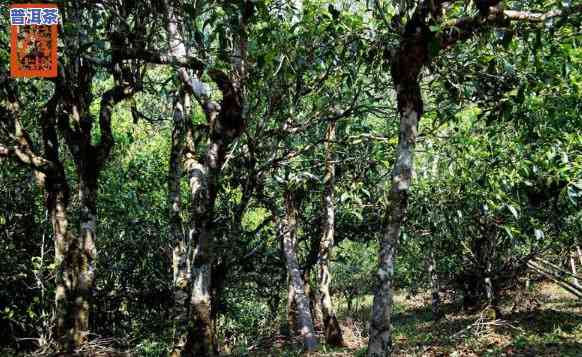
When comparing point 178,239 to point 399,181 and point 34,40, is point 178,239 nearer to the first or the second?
point 34,40

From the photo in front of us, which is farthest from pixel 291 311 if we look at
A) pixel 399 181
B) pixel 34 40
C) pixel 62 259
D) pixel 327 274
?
pixel 399 181

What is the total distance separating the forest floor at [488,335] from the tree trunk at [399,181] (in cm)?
488

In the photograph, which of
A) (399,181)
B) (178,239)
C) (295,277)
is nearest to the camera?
(399,181)

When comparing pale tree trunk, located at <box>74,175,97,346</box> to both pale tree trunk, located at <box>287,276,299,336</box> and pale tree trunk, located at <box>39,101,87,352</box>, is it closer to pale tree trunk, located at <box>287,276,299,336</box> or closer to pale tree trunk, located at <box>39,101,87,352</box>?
pale tree trunk, located at <box>39,101,87,352</box>

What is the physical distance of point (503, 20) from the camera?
507 centimetres

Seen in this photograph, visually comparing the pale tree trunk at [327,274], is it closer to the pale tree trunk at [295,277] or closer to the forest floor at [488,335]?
the forest floor at [488,335]

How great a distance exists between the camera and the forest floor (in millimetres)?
9859

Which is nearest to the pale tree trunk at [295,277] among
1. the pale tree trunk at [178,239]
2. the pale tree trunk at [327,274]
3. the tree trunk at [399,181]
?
the pale tree trunk at [327,274]

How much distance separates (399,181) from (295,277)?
25.7ft

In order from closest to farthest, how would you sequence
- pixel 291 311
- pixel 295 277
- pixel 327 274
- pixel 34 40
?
1. pixel 34 40
2. pixel 295 277
3. pixel 327 274
4. pixel 291 311

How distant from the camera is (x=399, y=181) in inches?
209

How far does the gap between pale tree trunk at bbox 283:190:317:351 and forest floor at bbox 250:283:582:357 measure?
0.42 metres

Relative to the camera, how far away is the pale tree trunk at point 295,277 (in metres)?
12.3

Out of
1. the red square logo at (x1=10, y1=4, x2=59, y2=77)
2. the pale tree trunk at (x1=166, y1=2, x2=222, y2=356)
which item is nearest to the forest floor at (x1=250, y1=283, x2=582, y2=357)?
the pale tree trunk at (x1=166, y1=2, x2=222, y2=356)
